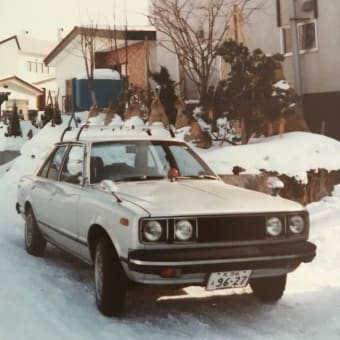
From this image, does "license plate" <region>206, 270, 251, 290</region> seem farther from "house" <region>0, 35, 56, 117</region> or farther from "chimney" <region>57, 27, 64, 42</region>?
"chimney" <region>57, 27, 64, 42</region>

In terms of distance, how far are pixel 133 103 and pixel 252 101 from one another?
6.65 meters

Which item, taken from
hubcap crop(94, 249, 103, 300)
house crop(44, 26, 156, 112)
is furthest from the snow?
house crop(44, 26, 156, 112)

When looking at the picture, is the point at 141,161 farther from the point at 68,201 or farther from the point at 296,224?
the point at 296,224

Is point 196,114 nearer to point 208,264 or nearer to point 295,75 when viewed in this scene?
point 295,75

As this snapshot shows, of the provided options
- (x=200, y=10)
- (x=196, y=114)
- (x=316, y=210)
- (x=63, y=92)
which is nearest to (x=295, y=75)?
(x=196, y=114)

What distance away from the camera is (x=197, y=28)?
59.2 feet

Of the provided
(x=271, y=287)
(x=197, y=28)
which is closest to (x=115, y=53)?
(x=197, y=28)

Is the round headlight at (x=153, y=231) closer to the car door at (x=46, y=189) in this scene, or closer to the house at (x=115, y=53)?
the car door at (x=46, y=189)

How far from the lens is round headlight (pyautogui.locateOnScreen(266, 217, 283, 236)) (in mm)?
4492

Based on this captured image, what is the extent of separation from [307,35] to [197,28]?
13.5 feet

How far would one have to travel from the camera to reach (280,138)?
437 inches

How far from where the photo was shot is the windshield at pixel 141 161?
5.45 m

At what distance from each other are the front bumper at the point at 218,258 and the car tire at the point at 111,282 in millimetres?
383

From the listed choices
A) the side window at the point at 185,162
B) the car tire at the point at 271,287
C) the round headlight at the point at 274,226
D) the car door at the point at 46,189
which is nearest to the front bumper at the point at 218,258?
the round headlight at the point at 274,226
